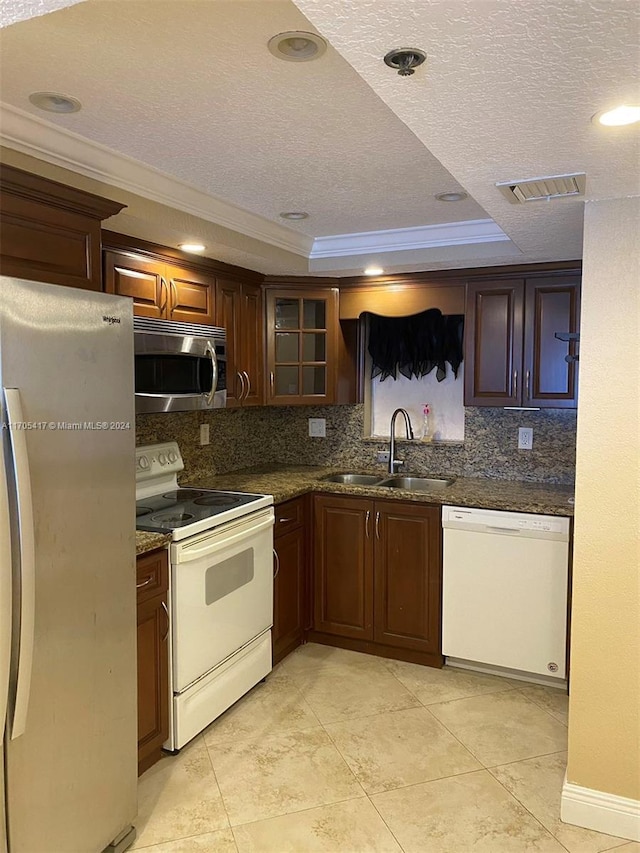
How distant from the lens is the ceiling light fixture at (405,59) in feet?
3.89

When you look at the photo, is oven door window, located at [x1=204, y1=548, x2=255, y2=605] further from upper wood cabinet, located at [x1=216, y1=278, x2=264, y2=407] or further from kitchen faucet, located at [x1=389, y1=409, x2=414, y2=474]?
kitchen faucet, located at [x1=389, y1=409, x2=414, y2=474]

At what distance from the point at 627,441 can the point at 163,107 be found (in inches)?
71.2

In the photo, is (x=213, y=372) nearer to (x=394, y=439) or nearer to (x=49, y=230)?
(x=49, y=230)

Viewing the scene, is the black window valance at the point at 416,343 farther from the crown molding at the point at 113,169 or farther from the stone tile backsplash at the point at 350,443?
the crown molding at the point at 113,169

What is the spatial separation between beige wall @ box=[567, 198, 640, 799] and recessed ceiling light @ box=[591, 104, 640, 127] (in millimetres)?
649

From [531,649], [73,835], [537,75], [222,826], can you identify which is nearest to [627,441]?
[537,75]


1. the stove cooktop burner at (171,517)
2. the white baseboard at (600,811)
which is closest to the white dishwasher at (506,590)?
the white baseboard at (600,811)

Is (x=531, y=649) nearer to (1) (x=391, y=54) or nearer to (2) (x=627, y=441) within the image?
(2) (x=627, y=441)

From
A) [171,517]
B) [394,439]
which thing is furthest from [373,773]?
[394,439]

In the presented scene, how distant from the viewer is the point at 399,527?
3.43 metres

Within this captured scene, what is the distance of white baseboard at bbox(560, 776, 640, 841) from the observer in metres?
2.19

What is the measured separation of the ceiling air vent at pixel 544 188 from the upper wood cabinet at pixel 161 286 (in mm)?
1535

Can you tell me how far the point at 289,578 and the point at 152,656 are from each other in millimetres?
1151

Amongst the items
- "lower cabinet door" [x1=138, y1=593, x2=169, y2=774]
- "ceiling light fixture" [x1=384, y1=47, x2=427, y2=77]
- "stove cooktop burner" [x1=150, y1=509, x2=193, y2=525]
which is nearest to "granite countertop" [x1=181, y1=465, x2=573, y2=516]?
"stove cooktop burner" [x1=150, y1=509, x2=193, y2=525]
